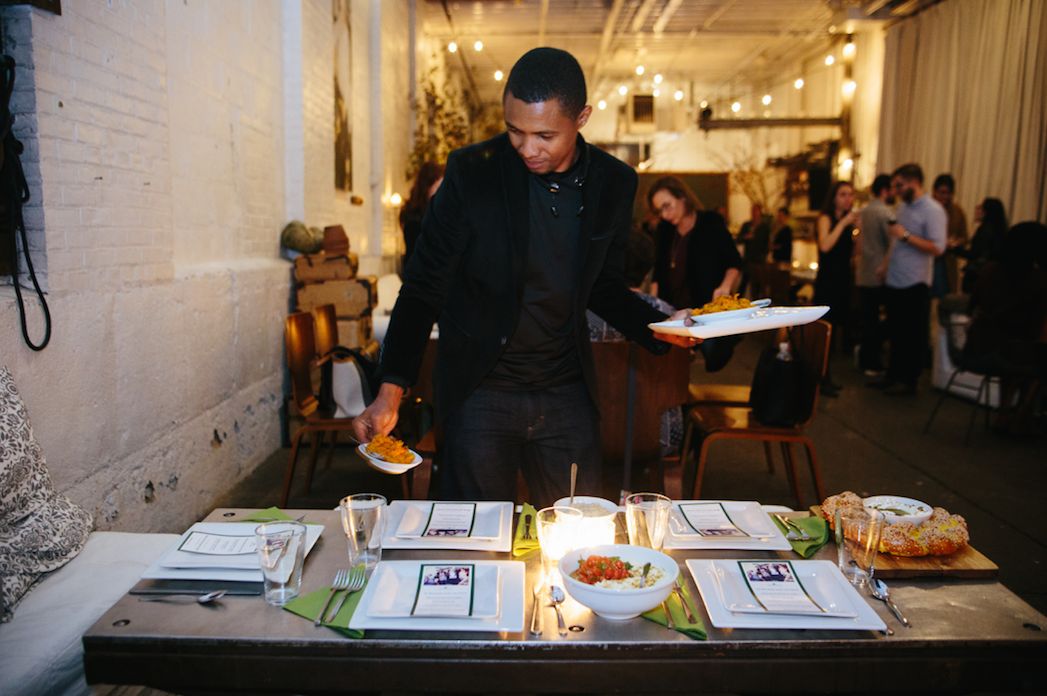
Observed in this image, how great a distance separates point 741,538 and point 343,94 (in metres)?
5.91

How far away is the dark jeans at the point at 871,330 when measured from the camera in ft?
24.4

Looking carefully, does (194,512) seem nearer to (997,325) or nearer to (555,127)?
(555,127)

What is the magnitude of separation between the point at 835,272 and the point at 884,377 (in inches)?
39.8

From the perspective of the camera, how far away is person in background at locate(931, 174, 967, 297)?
25.7 feet

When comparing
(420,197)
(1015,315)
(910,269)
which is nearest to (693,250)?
(420,197)

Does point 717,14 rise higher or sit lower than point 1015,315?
higher

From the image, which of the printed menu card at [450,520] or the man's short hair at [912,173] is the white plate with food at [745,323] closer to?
the printed menu card at [450,520]

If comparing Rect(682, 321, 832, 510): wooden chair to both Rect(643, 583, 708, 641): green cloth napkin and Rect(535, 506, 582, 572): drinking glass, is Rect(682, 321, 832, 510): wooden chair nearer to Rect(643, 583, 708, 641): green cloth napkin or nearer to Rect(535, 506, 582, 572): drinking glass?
Rect(535, 506, 582, 572): drinking glass

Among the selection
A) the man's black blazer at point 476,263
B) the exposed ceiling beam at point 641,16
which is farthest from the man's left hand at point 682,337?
the exposed ceiling beam at point 641,16

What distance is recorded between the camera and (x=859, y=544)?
5.36 feet

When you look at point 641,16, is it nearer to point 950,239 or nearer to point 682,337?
point 950,239

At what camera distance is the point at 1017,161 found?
830cm

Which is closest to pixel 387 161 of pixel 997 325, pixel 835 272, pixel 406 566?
pixel 835 272

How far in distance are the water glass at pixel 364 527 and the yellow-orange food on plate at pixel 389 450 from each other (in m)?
0.14
